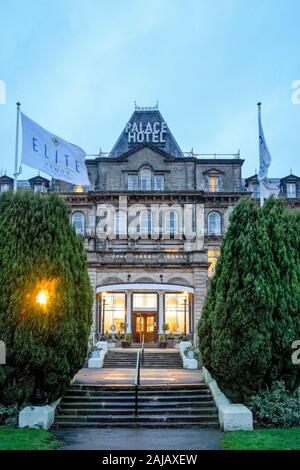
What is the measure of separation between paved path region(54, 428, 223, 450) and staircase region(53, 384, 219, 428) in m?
0.52

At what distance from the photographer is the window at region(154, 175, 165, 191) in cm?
4169

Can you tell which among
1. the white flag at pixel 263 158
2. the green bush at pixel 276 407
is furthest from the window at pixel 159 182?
A: the green bush at pixel 276 407

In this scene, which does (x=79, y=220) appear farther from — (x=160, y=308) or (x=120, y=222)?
(x=160, y=308)

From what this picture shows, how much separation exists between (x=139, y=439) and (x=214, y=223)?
103 feet

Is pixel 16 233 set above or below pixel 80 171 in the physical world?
below

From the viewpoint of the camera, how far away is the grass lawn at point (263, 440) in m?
10.2

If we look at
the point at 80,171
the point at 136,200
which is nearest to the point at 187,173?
the point at 136,200

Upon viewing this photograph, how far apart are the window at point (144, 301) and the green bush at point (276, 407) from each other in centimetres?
2272

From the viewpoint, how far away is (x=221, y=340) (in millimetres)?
12734

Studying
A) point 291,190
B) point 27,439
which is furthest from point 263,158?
point 291,190

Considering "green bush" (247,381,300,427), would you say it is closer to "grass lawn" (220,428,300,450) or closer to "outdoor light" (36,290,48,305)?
"grass lawn" (220,428,300,450)

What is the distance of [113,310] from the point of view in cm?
3575

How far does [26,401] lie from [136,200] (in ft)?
95.8
